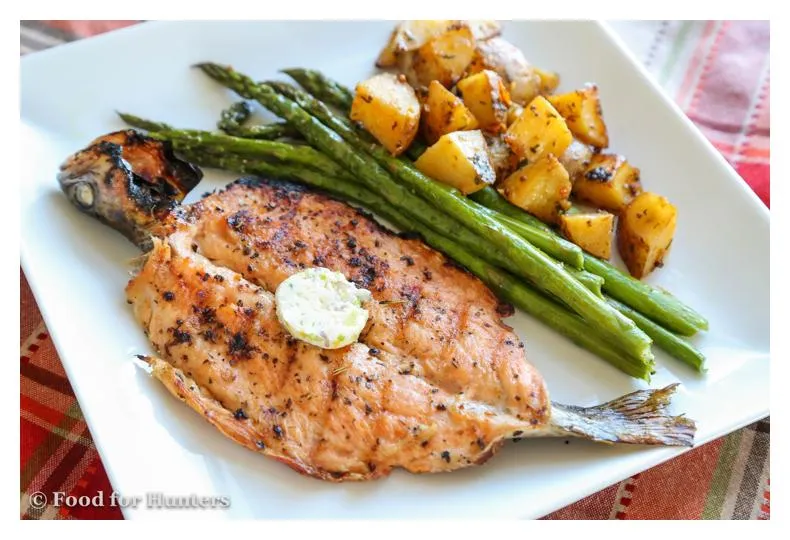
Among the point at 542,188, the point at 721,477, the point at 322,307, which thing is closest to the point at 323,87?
the point at 542,188

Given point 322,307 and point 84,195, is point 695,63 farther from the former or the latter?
point 84,195

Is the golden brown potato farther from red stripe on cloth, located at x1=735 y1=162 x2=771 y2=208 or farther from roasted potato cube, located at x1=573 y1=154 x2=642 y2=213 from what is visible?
red stripe on cloth, located at x1=735 y1=162 x2=771 y2=208

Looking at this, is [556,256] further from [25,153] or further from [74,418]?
[25,153]

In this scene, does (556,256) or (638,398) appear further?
(556,256)

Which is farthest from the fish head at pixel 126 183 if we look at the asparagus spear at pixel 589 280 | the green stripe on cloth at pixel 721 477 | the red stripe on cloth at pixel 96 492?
the green stripe on cloth at pixel 721 477

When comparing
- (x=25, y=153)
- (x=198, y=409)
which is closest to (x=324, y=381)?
(x=198, y=409)

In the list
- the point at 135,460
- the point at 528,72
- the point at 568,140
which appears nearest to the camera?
the point at 135,460

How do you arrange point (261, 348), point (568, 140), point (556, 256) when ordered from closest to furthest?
point (261, 348), point (556, 256), point (568, 140)
